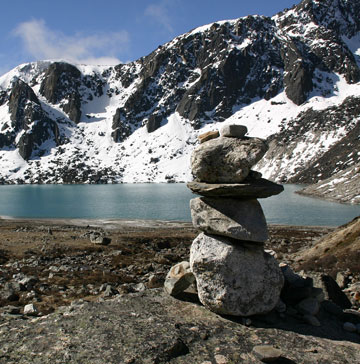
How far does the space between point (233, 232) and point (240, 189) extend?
139 centimetres

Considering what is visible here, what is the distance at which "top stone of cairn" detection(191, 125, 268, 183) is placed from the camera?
11047mm

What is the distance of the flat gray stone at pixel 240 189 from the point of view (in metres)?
11.0

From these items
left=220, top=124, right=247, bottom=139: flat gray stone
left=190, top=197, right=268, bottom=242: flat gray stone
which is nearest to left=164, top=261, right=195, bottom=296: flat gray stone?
left=190, top=197, right=268, bottom=242: flat gray stone

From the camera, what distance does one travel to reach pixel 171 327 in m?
10.1

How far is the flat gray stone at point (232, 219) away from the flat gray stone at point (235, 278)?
17.0 inches

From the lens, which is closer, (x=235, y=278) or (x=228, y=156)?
(x=235, y=278)

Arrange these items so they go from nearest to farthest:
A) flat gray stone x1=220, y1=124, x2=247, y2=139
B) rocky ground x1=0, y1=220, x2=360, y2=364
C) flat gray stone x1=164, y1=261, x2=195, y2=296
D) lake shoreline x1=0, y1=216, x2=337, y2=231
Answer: rocky ground x1=0, y1=220, x2=360, y2=364
flat gray stone x1=220, y1=124, x2=247, y2=139
flat gray stone x1=164, y1=261, x2=195, y2=296
lake shoreline x1=0, y1=216, x2=337, y2=231

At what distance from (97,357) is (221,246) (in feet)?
16.0

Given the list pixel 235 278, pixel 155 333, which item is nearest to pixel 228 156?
pixel 235 278

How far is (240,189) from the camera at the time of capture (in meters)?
11.0

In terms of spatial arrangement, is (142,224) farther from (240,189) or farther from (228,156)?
(240,189)

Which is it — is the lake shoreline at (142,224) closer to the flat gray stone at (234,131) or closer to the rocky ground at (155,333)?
the rocky ground at (155,333)

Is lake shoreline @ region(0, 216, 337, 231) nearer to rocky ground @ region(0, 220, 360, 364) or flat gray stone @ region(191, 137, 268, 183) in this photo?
rocky ground @ region(0, 220, 360, 364)

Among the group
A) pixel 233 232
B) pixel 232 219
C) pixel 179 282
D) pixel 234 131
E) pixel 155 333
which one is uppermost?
pixel 234 131
